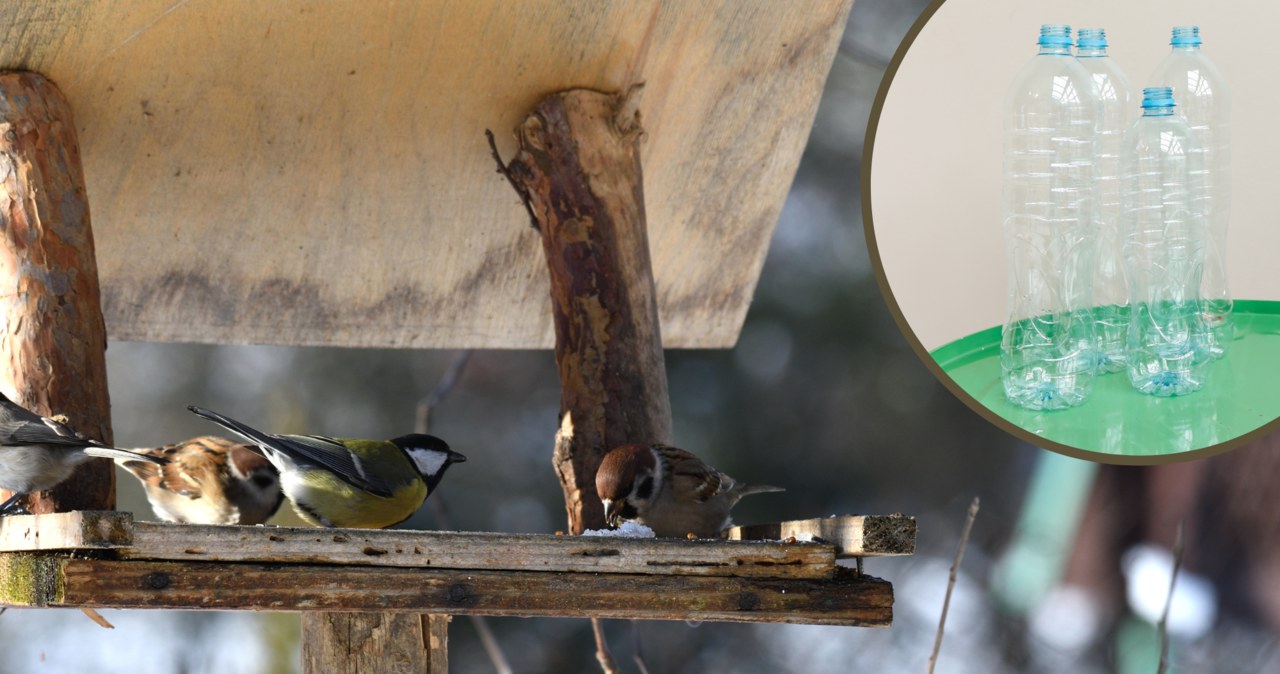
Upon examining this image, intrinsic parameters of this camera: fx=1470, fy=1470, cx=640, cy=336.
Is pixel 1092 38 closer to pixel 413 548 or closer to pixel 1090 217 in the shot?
pixel 1090 217

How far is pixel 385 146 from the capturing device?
3.41 m

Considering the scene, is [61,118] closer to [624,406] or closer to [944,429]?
[624,406]

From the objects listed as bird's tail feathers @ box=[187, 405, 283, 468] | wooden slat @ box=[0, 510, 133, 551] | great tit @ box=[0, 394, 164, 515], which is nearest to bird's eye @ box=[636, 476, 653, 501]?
bird's tail feathers @ box=[187, 405, 283, 468]

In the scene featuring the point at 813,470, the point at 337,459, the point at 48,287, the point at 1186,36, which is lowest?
the point at 813,470

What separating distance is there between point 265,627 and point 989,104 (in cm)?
437

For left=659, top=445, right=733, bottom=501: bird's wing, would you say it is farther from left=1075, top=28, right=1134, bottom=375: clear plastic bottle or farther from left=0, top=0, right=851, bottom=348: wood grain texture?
left=0, top=0, right=851, bottom=348: wood grain texture

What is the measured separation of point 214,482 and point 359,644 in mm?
534

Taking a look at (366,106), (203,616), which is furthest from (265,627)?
(366,106)

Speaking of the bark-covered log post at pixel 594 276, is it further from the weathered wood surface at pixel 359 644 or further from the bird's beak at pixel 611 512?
the weathered wood surface at pixel 359 644

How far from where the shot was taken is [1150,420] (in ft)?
9.30

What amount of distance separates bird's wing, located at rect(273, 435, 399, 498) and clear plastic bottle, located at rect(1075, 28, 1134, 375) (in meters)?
1.40

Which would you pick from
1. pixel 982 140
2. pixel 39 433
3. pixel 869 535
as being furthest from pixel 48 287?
pixel 982 140

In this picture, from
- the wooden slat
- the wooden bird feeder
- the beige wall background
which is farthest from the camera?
the beige wall background

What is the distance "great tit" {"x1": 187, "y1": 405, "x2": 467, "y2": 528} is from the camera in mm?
2650
